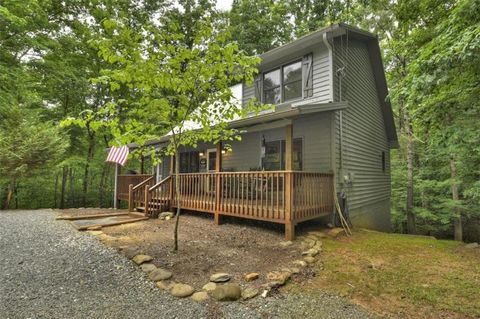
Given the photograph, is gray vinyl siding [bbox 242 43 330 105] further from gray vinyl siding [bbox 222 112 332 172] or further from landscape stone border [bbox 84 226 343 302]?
landscape stone border [bbox 84 226 343 302]

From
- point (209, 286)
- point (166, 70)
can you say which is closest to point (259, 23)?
point (166, 70)

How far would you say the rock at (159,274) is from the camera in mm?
3858

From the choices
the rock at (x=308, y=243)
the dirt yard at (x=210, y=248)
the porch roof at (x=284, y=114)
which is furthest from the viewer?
the porch roof at (x=284, y=114)

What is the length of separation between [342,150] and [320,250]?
3923mm

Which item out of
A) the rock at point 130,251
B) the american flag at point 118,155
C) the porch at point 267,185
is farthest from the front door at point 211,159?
the rock at point 130,251

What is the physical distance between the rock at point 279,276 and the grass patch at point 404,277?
14.7 inches

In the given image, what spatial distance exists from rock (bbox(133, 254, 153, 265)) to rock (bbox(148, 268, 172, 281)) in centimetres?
46

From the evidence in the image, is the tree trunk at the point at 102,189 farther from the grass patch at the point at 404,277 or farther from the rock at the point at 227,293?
the rock at the point at 227,293

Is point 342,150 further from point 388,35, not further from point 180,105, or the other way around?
point 388,35

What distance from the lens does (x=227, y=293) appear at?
3.41 m

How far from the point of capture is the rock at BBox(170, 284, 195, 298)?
11.3 feet

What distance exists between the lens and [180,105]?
521 centimetres

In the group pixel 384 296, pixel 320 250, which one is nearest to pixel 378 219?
pixel 320 250

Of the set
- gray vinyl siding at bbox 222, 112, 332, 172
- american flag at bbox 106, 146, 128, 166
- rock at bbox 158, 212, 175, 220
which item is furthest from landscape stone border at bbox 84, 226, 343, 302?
american flag at bbox 106, 146, 128, 166
